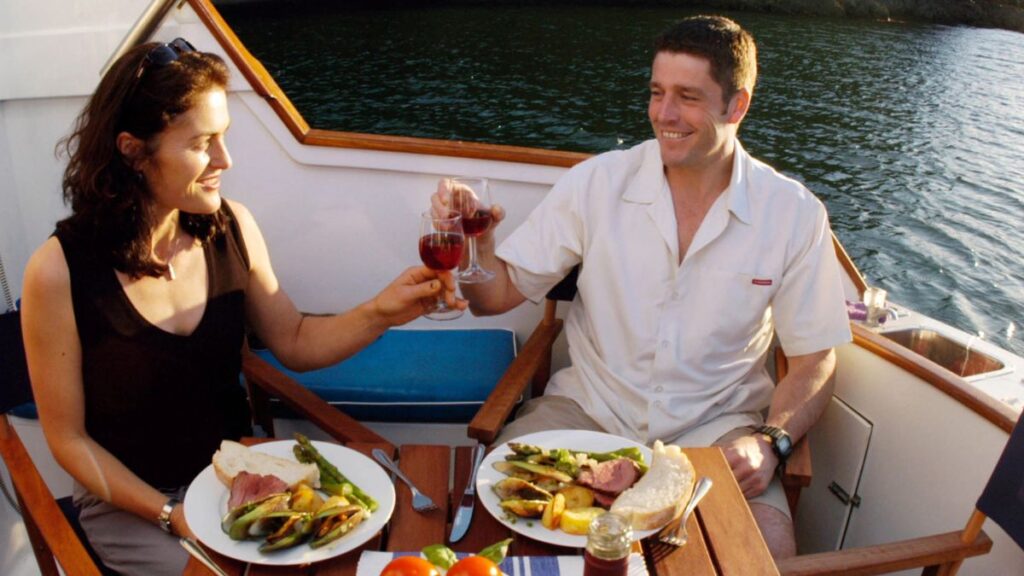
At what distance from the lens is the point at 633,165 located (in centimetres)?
238

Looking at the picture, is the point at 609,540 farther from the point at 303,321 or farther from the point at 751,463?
the point at 303,321

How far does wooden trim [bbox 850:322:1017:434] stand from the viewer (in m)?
1.99

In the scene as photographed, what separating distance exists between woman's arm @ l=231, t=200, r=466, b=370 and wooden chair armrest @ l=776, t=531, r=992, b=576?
925 mm

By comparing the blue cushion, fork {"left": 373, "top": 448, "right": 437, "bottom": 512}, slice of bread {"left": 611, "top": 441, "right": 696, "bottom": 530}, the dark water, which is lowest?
the dark water

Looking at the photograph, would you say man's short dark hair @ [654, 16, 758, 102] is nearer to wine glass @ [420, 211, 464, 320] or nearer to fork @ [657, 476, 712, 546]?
wine glass @ [420, 211, 464, 320]

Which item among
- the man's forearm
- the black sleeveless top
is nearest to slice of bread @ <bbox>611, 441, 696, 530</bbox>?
the man's forearm

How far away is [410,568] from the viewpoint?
1.07m

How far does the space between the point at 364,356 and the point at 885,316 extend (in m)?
1.61

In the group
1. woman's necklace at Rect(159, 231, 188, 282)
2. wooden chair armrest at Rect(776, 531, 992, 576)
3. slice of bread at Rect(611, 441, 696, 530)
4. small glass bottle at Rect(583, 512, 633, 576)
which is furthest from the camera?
woman's necklace at Rect(159, 231, 188, 282)

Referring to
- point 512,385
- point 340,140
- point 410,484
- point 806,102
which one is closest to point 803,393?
point 512,385

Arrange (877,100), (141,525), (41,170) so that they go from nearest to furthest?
(141,525), (41,170), (877,100)

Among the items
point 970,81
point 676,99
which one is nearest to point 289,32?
point 970,81

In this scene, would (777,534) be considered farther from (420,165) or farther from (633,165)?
(420,165)

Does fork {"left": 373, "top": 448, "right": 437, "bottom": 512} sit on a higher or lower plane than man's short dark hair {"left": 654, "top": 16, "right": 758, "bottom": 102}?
lower
